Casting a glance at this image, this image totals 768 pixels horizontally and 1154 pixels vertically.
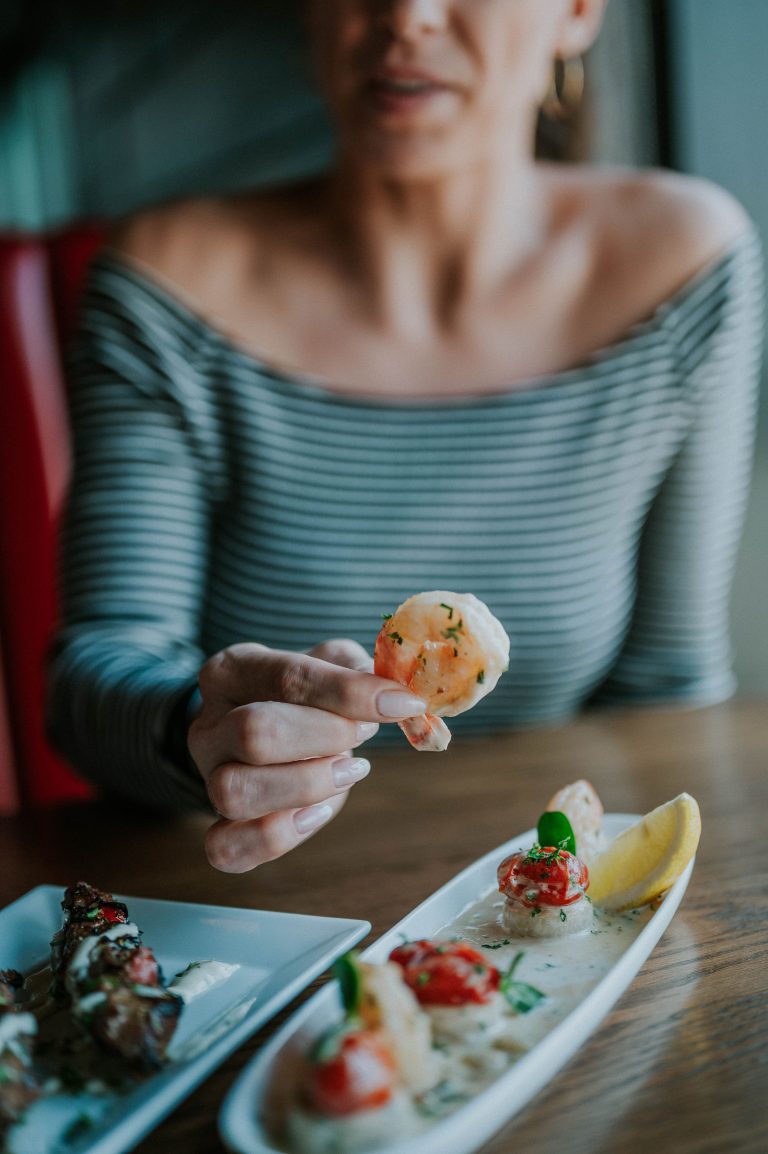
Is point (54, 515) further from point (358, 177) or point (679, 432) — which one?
point (679, 432)

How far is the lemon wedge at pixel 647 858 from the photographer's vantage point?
74 centimetres

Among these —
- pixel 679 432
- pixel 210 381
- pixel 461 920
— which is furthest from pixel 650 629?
pixel 461 920

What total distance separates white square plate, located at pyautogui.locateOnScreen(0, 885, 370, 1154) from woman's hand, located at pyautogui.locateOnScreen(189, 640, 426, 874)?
0.06m

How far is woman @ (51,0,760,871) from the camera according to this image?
4.33 feet

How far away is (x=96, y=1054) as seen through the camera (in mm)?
594

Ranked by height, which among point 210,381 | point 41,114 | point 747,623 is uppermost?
point 41,114

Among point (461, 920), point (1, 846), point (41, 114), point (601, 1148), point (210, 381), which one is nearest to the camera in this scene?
point (601, 1148)

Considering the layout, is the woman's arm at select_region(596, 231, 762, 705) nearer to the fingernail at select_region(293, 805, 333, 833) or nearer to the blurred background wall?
the blurred background wall

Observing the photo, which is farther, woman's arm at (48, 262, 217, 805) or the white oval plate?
woman's arm at (48, 262, 217, 805)

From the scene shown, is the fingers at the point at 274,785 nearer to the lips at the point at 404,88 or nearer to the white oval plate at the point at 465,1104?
the white oval plate at the point at 465,1104

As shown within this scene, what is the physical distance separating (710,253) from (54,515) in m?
1.17

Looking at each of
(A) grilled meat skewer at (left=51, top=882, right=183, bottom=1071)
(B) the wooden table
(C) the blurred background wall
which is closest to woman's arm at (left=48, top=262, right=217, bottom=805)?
(B) the wooden table

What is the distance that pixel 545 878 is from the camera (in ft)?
2.36

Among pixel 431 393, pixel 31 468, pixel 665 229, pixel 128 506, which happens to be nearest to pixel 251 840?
pixel 128 506
